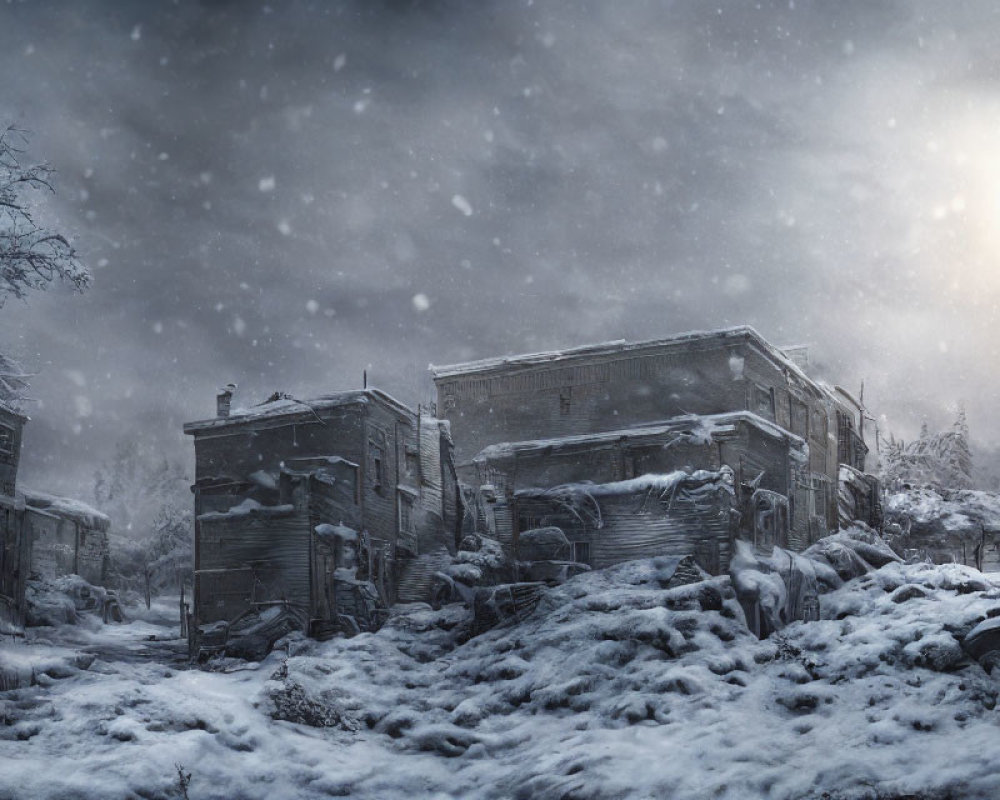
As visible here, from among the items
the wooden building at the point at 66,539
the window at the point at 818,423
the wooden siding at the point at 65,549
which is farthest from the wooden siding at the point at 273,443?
the window at the point at 818,423

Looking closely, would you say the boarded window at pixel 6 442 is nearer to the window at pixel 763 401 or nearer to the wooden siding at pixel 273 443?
the wooden siding at pixel 273 443

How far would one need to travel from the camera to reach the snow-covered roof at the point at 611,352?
119 ft

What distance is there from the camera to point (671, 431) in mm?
34344

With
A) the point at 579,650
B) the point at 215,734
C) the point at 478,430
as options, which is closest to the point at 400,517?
the point at 478,430

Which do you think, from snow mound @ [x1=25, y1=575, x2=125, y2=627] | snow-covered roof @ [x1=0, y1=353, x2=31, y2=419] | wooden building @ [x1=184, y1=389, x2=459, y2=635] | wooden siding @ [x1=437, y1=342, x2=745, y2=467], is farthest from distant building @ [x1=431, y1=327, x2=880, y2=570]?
snow mound @ [x1=25, y1=575, x2=125, y2=627]

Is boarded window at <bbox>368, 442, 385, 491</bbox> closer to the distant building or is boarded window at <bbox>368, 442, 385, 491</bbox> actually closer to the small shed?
the distant building

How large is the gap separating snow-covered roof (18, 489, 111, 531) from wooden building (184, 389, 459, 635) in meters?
18.4

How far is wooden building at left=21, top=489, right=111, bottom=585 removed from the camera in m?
48.7

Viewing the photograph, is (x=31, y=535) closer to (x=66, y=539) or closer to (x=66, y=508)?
(x=66, y=508)

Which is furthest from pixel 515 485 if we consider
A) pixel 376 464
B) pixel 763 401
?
pixel 763 401

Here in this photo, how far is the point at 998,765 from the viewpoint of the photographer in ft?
45.9

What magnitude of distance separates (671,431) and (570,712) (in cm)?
1478

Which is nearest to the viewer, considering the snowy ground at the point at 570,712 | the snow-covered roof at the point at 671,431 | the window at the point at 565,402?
the snowy ground at the point at 570,712

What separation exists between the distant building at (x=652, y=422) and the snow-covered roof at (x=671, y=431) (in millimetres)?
47
